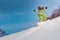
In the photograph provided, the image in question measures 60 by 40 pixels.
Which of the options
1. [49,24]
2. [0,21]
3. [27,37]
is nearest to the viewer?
[27,37]

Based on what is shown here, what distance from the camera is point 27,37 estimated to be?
103cm

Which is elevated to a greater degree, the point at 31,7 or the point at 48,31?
the point at 31,7

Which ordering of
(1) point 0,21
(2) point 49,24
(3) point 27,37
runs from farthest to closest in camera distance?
(1) point 0,21, (2) point 49,24, (3) point 27,37

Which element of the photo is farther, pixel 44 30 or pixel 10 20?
pixel 10 20

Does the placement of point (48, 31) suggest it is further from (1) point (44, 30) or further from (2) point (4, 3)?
(2) point (4, 3)

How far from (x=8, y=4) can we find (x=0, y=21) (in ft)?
0.82

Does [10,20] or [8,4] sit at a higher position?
[8,4]

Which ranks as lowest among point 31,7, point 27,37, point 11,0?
point 27,37

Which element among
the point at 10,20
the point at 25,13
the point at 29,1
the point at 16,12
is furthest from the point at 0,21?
the point at 29,1

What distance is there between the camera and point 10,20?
1661 millimetres

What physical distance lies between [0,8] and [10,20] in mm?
204

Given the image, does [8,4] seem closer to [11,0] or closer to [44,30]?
[11,0]

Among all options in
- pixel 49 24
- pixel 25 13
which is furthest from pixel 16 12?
pixel 49 24

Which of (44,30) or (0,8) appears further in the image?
(0,8)
